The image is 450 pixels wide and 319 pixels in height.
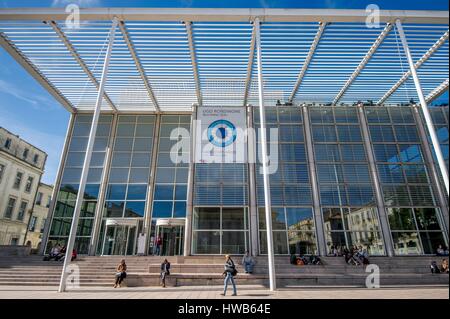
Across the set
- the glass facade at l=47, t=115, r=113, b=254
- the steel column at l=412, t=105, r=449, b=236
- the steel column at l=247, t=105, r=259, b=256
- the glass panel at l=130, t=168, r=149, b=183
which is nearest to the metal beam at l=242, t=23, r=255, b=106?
the steel column at l=247, t=105, r=259, b=256

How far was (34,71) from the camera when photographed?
60.8 feet

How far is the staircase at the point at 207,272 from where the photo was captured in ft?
41.2

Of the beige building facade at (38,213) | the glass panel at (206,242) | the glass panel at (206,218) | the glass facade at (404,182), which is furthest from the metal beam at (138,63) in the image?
the beige building facade at (38,213)

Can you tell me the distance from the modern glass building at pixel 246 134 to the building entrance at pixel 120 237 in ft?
0.28

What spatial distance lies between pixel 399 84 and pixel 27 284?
88.4ft

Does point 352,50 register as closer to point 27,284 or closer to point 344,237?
point 344,237

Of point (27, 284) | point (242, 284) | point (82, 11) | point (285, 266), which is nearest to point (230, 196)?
point (285, 266)

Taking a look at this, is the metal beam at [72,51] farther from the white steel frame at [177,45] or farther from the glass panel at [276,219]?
the glass panel at [276,219]

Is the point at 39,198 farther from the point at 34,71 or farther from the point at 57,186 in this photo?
the point at 34,71

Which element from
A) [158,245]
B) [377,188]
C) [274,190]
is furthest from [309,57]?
[158,245]

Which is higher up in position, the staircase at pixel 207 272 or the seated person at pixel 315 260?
the seated person at pixel 315 260

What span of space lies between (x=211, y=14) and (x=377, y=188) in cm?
1691

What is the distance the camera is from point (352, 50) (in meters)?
17.1

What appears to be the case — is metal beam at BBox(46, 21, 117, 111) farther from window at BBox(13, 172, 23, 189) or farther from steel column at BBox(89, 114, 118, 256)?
window at BBox(13, 172, 23, 189)
